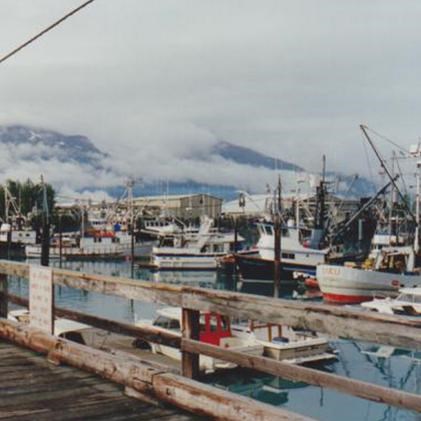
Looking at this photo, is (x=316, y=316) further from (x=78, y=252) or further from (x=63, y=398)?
(x=78, y=252)

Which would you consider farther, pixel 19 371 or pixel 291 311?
pixel 19 371

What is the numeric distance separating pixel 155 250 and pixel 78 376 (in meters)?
74.6

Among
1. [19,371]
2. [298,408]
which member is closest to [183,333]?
[19,371]

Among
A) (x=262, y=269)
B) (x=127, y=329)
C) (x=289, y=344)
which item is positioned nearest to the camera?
(x=127, y=329)

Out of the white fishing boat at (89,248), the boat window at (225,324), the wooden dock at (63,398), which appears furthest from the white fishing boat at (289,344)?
the white fishing boat at (89,248)

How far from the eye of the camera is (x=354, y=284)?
4600 cm

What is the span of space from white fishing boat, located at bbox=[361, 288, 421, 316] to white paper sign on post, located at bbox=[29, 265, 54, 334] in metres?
26.5

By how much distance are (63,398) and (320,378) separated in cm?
257

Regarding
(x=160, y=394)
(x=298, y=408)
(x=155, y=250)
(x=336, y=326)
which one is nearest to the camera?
(x=336, y=326)

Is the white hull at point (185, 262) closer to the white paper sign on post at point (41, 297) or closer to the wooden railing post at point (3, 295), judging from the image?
the wooden railing post at point (3, 295)

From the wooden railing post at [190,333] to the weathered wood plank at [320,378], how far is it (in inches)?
3.3

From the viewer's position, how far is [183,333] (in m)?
5.95

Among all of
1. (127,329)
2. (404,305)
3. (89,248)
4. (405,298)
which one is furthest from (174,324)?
(89,248)

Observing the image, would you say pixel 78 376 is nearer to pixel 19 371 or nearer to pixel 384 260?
pixel 19 371
